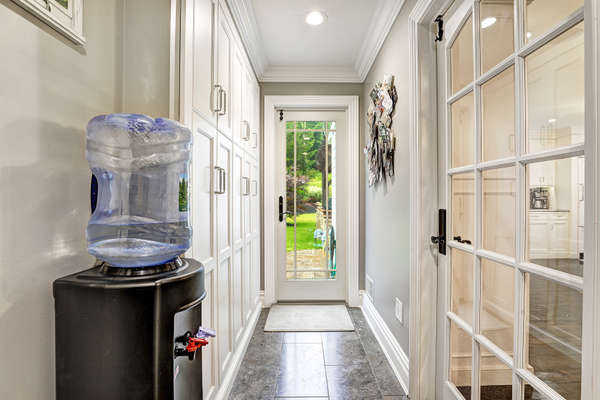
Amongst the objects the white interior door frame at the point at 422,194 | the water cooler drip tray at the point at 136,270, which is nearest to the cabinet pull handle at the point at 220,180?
the water cooler drip tray at the point at 136,270

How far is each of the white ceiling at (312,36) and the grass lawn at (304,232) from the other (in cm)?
145

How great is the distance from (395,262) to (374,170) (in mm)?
835

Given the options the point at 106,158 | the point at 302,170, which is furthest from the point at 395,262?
the point at 106,158

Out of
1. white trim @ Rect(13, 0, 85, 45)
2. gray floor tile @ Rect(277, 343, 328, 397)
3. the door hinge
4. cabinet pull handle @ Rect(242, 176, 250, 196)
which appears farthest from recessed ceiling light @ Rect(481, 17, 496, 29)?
gray floor tile @ Rect(277, 343, 328, 397)

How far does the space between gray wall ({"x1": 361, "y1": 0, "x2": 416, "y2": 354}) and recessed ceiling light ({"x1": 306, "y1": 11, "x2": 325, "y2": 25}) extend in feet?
1.68

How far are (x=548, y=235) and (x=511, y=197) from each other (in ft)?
0.60

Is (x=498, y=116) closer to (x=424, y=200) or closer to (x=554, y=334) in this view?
(x=424, y=200)

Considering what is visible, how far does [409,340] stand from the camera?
174 cm

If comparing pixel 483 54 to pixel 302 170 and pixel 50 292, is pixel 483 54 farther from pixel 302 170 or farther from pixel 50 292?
pixel 302 170

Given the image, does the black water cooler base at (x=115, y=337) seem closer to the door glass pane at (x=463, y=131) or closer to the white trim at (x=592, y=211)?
the white trim at (x=592, y=211)

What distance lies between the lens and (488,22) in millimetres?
1155

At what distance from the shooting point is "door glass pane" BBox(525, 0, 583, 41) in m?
0.80

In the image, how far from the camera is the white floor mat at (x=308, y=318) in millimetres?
2670

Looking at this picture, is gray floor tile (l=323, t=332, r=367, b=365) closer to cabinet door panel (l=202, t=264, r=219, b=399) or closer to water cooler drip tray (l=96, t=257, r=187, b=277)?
cabinet door panel (l=202, t=264, r=219, b=399)
